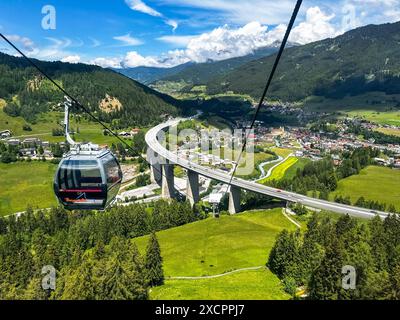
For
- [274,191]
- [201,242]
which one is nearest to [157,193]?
[274,191]

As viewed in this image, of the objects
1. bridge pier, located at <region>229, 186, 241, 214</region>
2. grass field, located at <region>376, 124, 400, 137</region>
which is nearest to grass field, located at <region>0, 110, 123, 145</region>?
bridge pier, located at <region>229, 186, 241, 214</region>

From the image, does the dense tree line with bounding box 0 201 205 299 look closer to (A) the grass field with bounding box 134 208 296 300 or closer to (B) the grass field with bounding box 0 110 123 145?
(A) the grass field with bounding box 134 208 296 300

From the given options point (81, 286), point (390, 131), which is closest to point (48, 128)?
point (81, 286)

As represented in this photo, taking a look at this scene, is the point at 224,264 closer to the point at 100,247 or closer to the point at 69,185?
the point at 100,247

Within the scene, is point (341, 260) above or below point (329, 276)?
above

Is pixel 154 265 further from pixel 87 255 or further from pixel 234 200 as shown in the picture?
pixel 234 200
